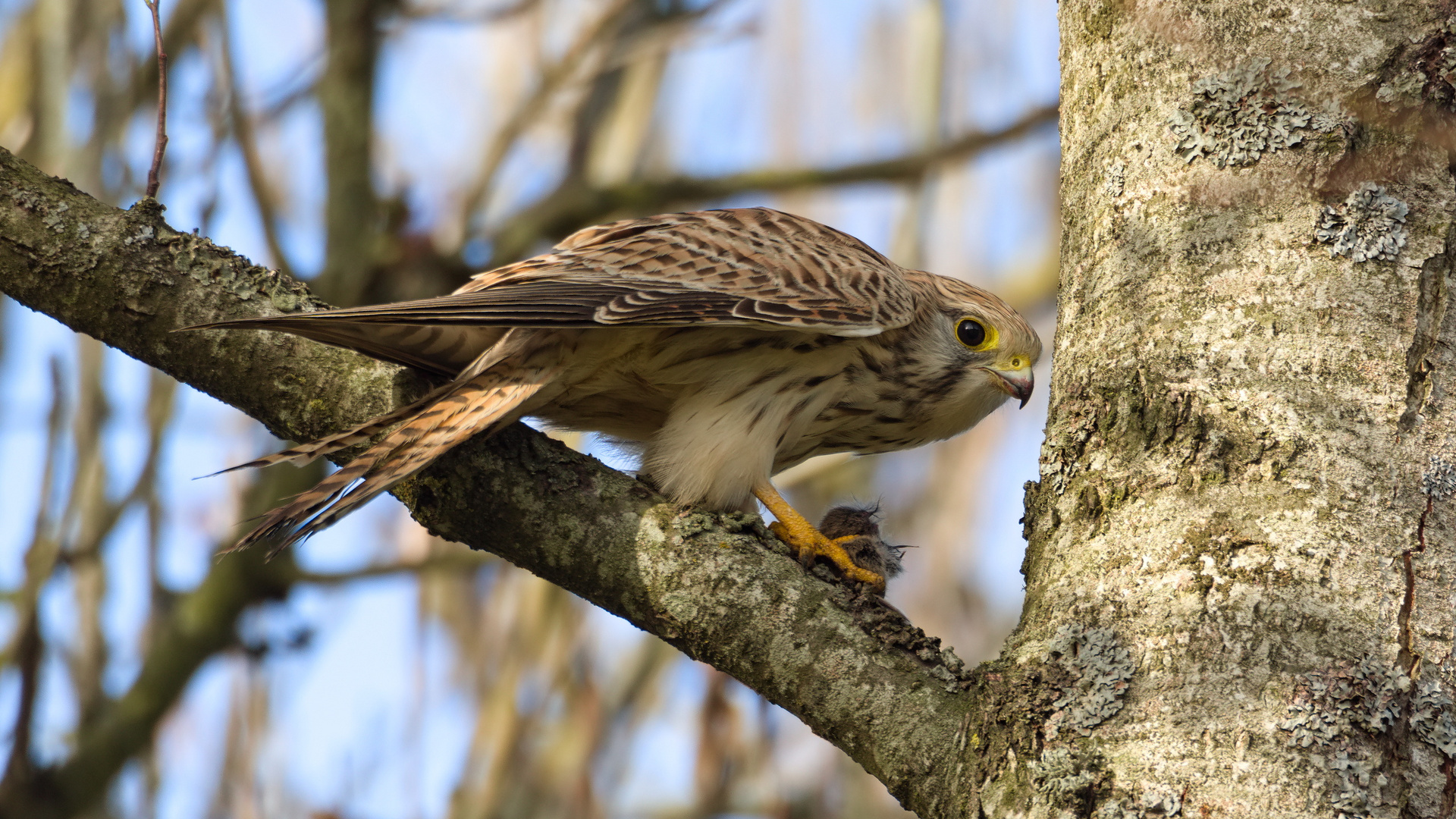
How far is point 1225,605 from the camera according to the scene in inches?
73.6

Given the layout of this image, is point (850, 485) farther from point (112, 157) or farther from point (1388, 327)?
point (1388, 327)

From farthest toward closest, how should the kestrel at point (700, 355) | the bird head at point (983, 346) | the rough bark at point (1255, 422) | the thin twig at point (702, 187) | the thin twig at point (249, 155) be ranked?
1. the thin twig at point (702, 187)
2. the thin twig at point (249, 155)
3. the bird head at point (983, 346)
4. the kestrel at point (700, 355)
5. the rough bark at point (1255, 422)

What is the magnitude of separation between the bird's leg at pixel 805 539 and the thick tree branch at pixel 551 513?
59 centimetres

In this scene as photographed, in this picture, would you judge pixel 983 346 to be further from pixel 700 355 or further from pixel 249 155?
pixel 249 155

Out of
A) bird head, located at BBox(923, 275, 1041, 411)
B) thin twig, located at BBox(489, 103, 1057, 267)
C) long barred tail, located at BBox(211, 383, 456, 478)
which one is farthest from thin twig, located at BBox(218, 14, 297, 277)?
bird head, located at BBox(923, 275, 1041, 411)

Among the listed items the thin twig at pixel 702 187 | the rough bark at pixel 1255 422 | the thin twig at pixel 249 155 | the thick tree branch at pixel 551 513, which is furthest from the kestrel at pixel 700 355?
the thin twig at pixel 249 155

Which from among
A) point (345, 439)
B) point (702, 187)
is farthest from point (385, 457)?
point (702, 187)

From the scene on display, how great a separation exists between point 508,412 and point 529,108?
3136 mm

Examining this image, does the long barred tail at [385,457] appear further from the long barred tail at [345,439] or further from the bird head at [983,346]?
the bird head at [983,346]

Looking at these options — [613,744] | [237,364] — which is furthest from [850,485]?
[237,364]

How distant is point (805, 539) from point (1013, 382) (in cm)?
115

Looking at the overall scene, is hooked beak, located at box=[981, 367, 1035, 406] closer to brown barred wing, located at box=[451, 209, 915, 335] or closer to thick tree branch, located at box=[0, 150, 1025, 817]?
brown barred wing, located at box=[451, 209, 915, 335]

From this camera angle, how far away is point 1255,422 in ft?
6.51

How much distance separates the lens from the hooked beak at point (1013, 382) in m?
3.90
